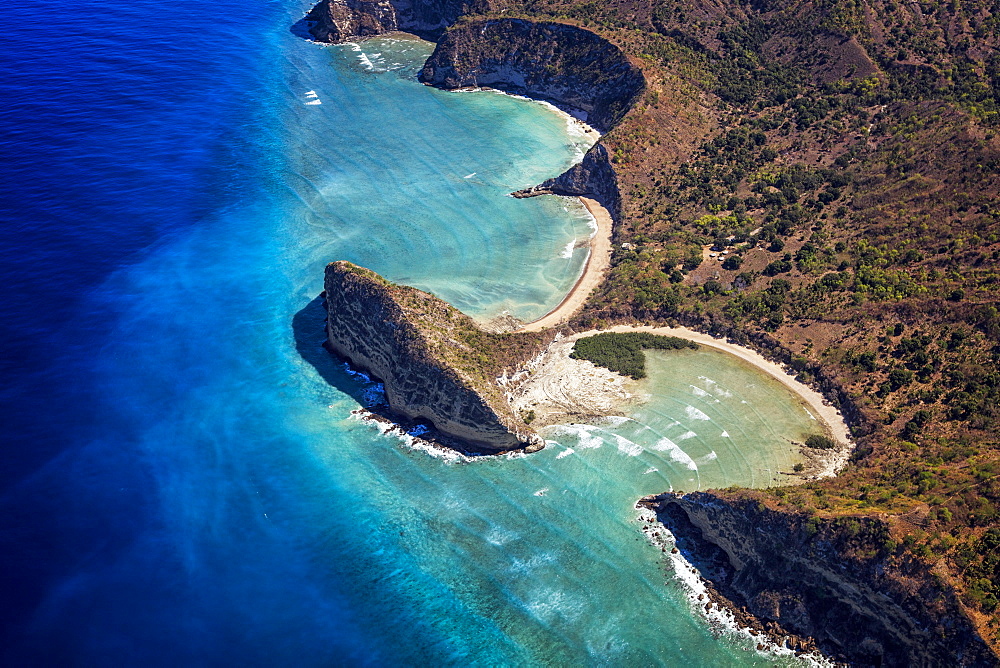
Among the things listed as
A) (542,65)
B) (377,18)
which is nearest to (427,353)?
(542,65)

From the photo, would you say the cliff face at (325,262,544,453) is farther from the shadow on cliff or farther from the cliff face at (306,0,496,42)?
the cliff face at (306,0,496,42)

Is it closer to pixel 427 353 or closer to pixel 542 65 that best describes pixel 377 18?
pixel 542 65

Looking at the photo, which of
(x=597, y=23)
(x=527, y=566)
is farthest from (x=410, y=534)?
(x=597, y=23)

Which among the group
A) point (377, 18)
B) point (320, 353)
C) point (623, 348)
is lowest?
point (320, 353)

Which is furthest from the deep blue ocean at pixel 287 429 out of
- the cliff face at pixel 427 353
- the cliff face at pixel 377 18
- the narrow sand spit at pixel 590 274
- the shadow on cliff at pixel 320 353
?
the cliff face at pixel 377 18

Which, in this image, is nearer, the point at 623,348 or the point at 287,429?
the point at 287,429

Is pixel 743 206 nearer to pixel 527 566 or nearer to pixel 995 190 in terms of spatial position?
pixel 995 190

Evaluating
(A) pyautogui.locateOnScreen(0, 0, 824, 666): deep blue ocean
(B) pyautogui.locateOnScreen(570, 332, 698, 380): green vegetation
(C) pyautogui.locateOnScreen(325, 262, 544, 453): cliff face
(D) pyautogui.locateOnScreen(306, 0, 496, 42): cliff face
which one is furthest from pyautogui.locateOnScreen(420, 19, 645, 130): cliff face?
(C) pyautogui.locateOnScreen(325, 262, 544, 453): cliff face
